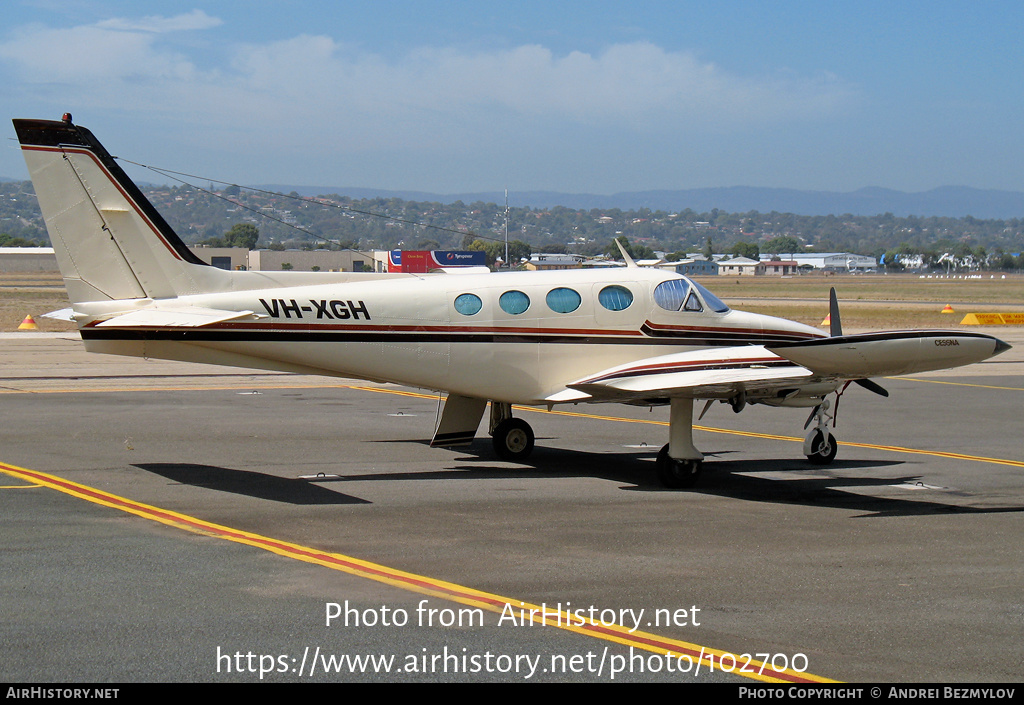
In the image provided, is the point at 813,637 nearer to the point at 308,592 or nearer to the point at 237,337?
the point at 308,592

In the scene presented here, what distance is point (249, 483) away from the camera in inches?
534

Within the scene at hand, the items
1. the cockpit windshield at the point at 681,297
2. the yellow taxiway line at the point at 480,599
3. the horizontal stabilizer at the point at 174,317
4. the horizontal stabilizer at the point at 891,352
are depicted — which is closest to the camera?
the yellow taxiway line at the point at 480,599

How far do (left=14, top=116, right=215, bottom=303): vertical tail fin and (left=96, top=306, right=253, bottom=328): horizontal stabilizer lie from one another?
0.50 metres

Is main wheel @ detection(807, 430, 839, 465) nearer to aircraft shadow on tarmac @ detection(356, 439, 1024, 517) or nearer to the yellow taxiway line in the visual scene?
aircraft shadow on tarmac @ detection(356, 439, 1024, 517)

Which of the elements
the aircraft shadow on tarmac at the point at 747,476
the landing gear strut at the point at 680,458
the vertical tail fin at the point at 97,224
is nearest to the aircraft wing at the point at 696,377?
the landing gear strut at the point at 680,458

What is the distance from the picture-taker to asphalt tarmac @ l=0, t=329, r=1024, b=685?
7277 mm

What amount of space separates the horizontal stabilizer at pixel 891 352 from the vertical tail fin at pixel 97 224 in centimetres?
819

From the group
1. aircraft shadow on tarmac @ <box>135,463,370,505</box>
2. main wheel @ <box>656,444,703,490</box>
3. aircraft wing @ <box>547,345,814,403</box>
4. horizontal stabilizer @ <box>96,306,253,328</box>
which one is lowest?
aircraft shadow on tarmac @ <box>135,463,370,505</box>

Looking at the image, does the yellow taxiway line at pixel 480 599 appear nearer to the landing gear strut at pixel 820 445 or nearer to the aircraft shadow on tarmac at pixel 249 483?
the aircraft shadow on tarmac at pixel 249 483

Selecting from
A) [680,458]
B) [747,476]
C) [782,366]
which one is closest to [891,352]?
[782,366]

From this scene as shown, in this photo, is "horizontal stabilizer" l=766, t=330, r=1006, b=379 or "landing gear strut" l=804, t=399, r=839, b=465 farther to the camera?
"landing gear strut" l=804, t=399, r=839, b=465

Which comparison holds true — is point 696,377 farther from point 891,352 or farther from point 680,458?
point 891,352

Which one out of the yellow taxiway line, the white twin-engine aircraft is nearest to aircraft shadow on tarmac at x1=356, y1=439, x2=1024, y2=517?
the white twin-engine aircraft

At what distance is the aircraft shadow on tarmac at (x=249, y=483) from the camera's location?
12.8m
